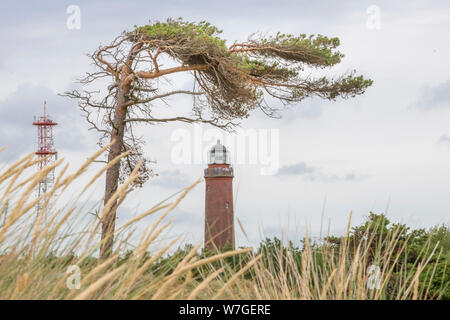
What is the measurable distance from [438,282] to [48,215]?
4577 mm

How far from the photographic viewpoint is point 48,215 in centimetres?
286

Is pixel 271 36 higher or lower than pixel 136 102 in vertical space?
higher

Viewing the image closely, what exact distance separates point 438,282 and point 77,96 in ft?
33.2

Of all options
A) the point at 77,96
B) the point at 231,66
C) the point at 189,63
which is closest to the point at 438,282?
the point at 231,66

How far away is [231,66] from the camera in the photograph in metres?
11.5
